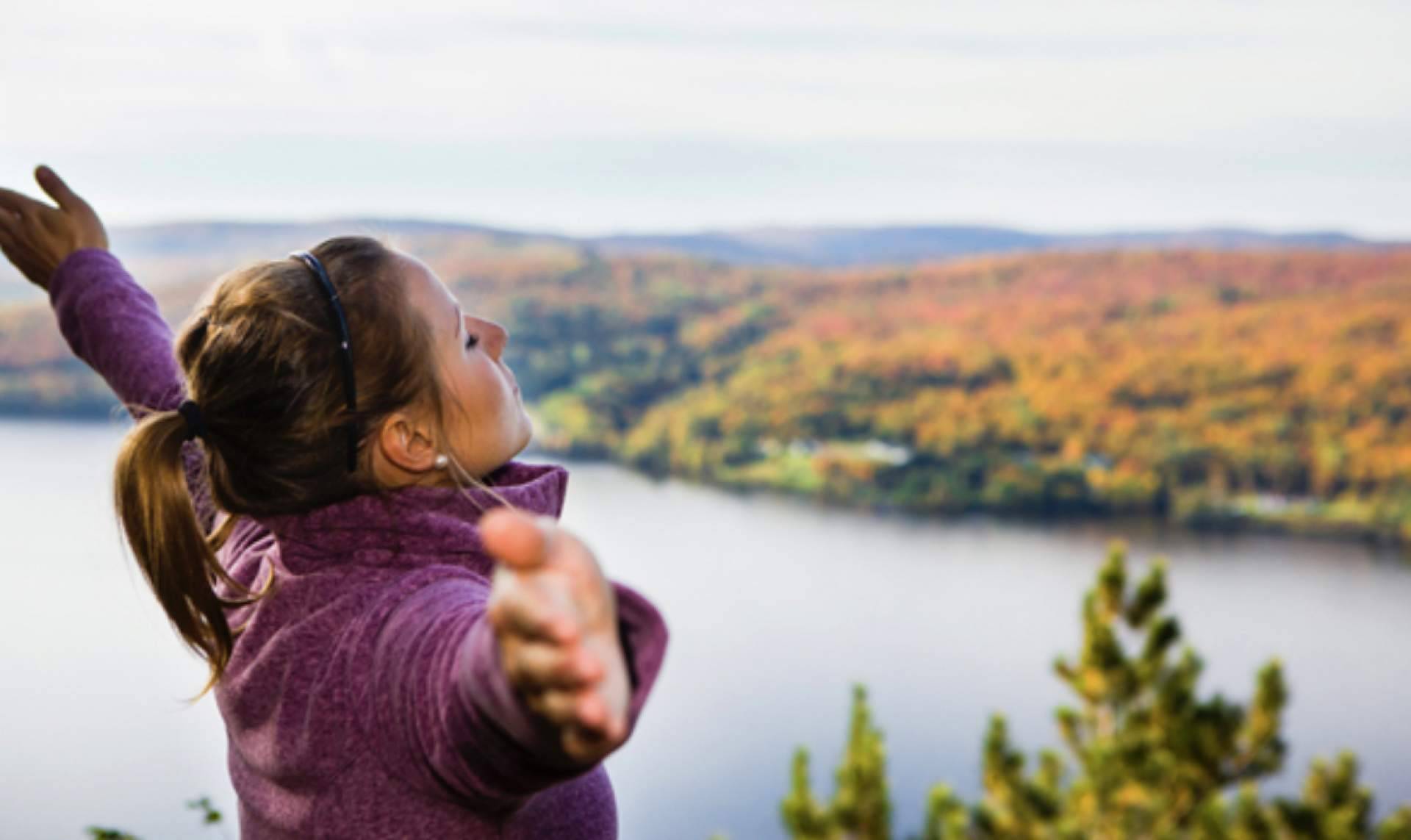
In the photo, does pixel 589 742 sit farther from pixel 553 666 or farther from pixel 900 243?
pixel 900 243

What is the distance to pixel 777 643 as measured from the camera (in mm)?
11102

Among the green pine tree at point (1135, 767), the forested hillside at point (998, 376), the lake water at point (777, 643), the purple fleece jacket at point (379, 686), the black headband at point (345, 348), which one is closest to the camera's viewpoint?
the purple fleece jacket at point (379, 686)

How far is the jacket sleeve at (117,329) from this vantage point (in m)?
0.87

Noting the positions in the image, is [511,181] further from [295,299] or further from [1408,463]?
[295,299]

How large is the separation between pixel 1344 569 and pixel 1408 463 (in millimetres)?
2522

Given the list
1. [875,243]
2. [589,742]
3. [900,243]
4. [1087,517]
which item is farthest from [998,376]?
[589,742]

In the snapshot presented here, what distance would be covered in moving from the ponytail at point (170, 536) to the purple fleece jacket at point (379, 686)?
16 mm

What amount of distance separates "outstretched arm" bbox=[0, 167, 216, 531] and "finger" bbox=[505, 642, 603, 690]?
511mm

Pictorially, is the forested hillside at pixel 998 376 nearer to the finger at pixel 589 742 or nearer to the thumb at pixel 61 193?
the thumb at pixel 61 193

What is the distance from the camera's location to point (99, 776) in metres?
5.16

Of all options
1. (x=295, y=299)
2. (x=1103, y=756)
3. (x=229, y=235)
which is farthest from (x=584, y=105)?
(x=295, y=299)

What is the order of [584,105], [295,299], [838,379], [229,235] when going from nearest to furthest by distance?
[295,299] < [229,235] < [584,105] < [838,379]

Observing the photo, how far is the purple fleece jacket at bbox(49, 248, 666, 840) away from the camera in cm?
47

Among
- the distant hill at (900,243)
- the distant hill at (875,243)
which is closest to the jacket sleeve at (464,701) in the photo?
the distant hill at (875,243)
